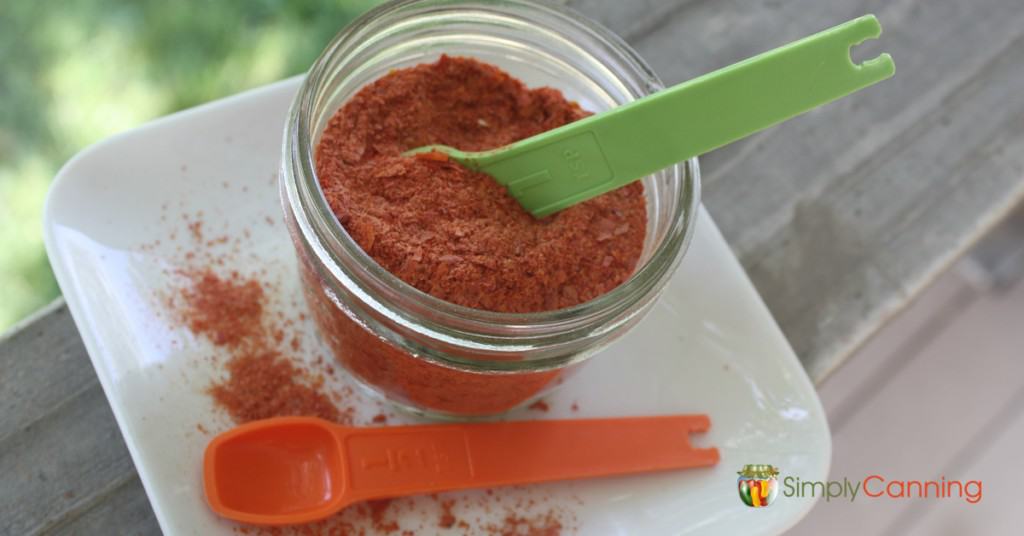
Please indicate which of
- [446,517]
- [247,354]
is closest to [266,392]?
[247,354]

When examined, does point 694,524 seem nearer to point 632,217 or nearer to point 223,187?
point 632,217

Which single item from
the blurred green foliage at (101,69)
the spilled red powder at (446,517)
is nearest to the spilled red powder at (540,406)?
the spilled red powder at (446,517)

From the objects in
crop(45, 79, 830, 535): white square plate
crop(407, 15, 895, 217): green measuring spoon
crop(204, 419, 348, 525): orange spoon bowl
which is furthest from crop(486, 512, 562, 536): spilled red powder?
crop(407, 15, 895, 217): green measuring spoon

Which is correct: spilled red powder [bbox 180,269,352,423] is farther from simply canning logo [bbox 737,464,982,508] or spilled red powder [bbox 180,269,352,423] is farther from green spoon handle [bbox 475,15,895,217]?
simply canning logo [bbox 737,464,982,508]

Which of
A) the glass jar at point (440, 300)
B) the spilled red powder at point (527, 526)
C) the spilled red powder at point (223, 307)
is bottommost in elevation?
the spilled red powder at point (527, 526)

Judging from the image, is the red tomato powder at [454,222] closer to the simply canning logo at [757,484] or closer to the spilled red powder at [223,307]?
the spilled red powder at [223,307]

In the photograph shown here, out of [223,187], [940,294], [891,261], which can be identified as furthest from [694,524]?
[940,294]
